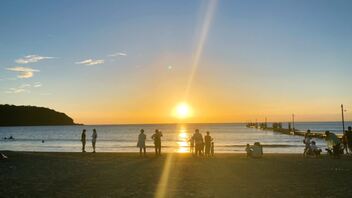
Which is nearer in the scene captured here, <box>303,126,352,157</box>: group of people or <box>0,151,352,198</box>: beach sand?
<box>0,151,352,198</box>: beach sand

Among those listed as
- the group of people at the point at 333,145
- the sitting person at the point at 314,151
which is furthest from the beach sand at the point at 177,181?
the sitting person at the point at 314,151

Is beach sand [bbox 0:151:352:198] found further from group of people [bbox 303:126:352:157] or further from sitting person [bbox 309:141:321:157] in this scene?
sitting person [bbox 309:141:321:157]

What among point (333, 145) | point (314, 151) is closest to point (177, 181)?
point (333, 145)

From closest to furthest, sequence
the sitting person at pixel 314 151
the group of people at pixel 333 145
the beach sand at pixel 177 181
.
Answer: the beach sand at pixel 177 181, the group of people at pixel 333 145, the sitting person at pixel 314 151

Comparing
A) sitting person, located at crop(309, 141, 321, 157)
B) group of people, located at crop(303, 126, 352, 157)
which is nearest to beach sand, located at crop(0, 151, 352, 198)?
group of people, located at crop(303, 126, 352, 157)

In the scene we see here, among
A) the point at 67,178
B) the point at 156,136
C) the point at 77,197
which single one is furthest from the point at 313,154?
the point at 77,197

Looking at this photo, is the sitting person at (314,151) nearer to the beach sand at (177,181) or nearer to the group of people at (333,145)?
the group of people at (333,145)

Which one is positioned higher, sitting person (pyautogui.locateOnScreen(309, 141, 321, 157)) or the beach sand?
sitting person (pyautogui.locateOnScreen(309, 141, 321, 157))

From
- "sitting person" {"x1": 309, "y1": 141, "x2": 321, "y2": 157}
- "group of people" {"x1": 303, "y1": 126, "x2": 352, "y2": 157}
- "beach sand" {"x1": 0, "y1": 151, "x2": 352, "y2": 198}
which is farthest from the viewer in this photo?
"sitting person" {"x1": 309, "y1": 141, "x2": 321, "y2": 157}

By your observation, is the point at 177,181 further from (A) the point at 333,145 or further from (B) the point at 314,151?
(B) the point at 314,151

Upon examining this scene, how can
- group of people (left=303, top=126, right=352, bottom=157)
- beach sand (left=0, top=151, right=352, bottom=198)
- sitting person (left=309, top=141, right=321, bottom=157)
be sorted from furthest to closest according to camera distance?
sitting person (left=309, top=141, right=321, bottom=157), group of people (left=303, top=126, right=352, bottom=157), beach sand (left=0, top=151, right=352, bottom=198)

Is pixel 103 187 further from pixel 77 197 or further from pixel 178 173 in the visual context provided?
pixel 178 173

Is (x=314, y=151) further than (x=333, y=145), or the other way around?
(x=314, y=151)

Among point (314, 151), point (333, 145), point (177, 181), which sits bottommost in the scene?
point (177, 181)
